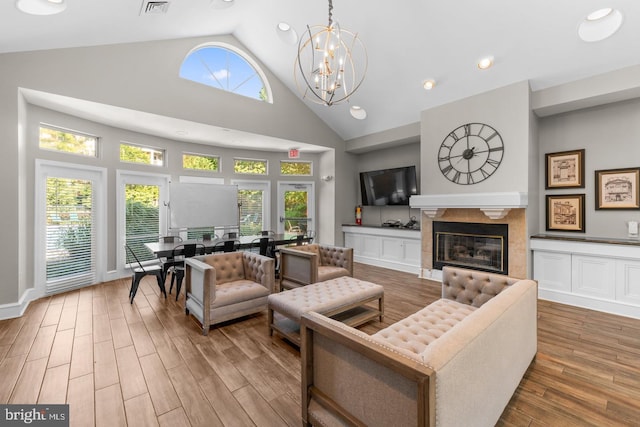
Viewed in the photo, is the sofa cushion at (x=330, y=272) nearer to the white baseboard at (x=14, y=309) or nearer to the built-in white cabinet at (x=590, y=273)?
the built-in white cabinet at (x=590, y=273)

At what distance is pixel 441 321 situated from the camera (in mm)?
2170

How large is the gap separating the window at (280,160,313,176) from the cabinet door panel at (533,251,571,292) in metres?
4.99

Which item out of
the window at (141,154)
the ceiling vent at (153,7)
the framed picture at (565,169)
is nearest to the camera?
the ceiling vent at (153,7)

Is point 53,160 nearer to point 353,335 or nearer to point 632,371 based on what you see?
point 353,335

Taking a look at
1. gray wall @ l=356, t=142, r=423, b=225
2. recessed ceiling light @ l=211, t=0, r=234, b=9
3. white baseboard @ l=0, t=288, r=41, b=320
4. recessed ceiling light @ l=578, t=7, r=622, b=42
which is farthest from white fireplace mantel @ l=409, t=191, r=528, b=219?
white baseboard @ l=0, t=288, r=41, b=320

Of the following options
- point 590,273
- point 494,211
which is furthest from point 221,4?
point 590,273

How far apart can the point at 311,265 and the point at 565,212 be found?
390cm

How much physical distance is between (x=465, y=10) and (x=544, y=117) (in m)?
2.22

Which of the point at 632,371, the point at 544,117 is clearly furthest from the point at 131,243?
the point at 544,117

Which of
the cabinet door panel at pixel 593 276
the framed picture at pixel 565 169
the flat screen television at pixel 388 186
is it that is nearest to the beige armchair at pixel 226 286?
the flat screen television at pixel 388 186

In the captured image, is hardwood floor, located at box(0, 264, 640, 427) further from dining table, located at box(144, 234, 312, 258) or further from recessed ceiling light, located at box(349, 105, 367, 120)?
recessed ceiling light, located at box(349, 105, 367, 120)

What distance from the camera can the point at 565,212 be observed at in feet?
13.4

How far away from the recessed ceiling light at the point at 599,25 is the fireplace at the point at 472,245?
2444mm

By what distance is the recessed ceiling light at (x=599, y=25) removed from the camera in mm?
2959
